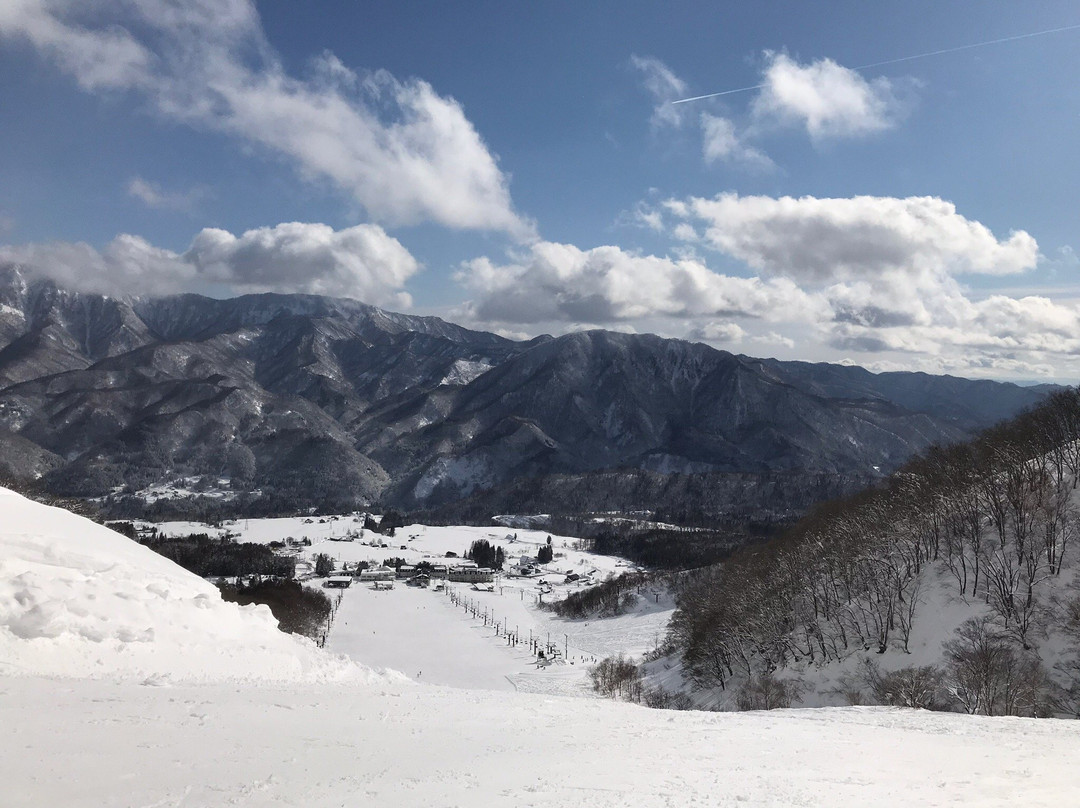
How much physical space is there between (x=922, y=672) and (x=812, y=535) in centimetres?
3423

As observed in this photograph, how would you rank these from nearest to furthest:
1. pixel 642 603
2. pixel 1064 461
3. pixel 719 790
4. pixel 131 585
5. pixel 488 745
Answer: pixel 719 790 < pixel 488 745 < pixel 131 585 < pixel 1064 461 < pixel 642 603

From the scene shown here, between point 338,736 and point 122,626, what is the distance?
1216 cm

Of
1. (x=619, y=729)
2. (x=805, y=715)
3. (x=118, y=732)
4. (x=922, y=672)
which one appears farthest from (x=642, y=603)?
(x=118, y=732)

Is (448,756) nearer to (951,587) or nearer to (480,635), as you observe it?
(951,587)

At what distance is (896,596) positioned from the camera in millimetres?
54594

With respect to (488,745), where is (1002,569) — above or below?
above

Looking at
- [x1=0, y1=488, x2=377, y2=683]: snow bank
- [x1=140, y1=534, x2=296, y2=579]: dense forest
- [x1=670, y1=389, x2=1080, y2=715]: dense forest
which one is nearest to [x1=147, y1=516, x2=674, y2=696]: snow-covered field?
[x1=670, y1=389, x2=1080, y2=715]: dense forest

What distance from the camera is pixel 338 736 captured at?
1745cm

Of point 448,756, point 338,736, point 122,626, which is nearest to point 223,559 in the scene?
point 122,626

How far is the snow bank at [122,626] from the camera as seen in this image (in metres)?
21.6

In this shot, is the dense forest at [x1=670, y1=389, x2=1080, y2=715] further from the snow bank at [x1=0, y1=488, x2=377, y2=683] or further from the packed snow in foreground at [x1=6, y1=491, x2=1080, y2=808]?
the snow bank at [x1=0, y1=488, x2=377, y2=683]

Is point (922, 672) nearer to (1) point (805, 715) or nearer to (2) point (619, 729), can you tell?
(1) point (805, 715)

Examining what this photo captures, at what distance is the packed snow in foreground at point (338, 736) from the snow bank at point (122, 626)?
0.09m

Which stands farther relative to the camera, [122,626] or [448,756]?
[122,626]
